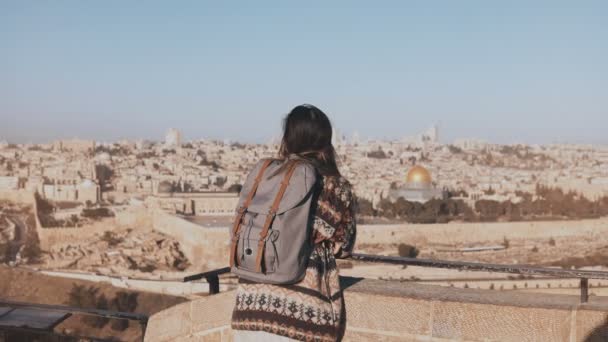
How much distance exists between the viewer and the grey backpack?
2252mm

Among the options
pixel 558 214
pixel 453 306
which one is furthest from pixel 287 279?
pixel 558 214

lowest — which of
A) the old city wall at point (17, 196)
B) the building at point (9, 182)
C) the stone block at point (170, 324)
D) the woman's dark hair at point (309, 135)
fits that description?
the old city wall at point (17, 196)

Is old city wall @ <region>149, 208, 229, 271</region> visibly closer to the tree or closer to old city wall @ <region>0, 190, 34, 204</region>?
the tree

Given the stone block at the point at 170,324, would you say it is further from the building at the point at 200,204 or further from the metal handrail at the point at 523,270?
the building at the point at 200,204

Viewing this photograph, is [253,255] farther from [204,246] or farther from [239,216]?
[204,246]

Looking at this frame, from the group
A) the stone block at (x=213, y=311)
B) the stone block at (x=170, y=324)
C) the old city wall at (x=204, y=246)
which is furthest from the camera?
the old city wall at (x=204, y=246)

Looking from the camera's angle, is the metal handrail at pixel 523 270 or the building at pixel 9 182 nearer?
the metal handrail at pixel 523 270

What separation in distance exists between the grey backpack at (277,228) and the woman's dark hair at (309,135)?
10 cm

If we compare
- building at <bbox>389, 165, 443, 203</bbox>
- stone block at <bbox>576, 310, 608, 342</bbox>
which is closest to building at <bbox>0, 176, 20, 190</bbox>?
building at <bbox>389, 165, 443, 203</bbox>

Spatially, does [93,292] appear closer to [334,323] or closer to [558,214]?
[334,323]

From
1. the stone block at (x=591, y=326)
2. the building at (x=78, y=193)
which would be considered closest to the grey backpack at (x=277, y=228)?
A: the stone block at (x=591, y=326)

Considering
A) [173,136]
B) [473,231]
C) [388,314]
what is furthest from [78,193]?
[173,136]

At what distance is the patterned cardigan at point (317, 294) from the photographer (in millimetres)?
2289

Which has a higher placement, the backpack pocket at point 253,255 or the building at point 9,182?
the backpack pocket at point 253,255
